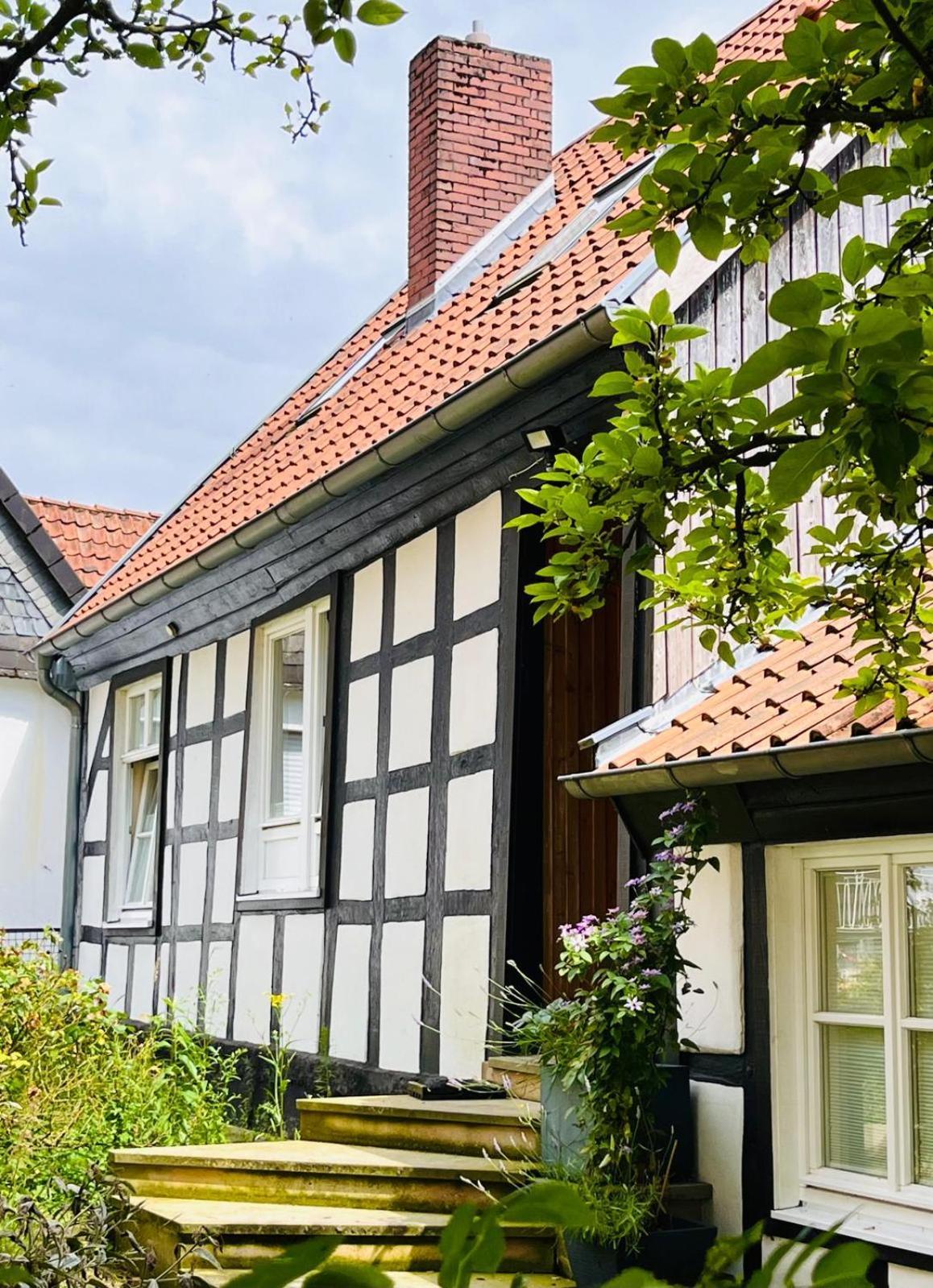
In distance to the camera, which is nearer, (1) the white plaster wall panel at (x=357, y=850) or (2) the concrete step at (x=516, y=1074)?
(2) the concrete step at (x=516, y=1074)

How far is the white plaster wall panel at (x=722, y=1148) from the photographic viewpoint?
198 inches

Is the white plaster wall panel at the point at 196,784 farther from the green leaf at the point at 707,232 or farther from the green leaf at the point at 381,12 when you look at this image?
the green leaf at the point at 381,12

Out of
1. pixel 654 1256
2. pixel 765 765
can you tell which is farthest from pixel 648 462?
pixel 654 1256

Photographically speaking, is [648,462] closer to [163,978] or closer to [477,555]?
[477,555]

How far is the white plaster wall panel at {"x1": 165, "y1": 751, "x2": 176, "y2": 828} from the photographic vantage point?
10.2m

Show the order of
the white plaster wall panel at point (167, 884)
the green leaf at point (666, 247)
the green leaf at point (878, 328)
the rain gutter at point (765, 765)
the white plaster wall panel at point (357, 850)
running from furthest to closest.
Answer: the white plaster wall panel at point (167, 884), the white plaster wall panel at point (357, 850), the rain gutter at point (765, 765), the green leaf at point (666, 247), the green leaf at point (878, 328)

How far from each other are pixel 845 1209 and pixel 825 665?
168 cm

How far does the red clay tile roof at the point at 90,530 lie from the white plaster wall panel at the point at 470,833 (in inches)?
262

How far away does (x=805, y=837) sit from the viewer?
4922 mm

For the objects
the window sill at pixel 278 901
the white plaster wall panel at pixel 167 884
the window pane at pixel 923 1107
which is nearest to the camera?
the window pane at pixel 923 1107

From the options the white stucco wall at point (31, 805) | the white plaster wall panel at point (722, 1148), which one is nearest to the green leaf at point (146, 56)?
the white plaster wall panel at point (722, 1148)

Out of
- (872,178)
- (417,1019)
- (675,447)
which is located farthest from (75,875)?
(872,178)

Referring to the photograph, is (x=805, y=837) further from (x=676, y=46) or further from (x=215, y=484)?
(x=215, y=484)

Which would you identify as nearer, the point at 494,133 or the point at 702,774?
the point at 702,774
